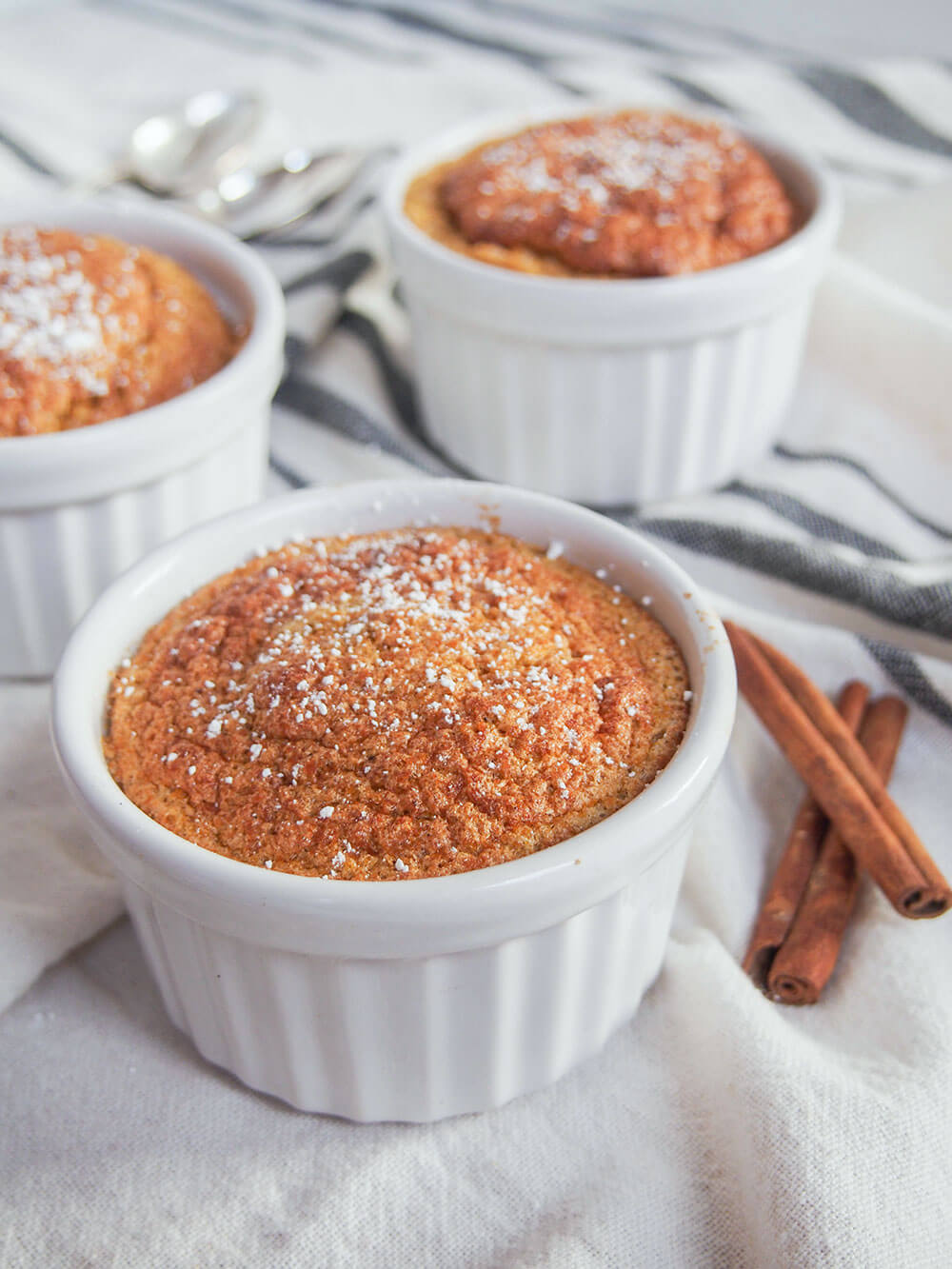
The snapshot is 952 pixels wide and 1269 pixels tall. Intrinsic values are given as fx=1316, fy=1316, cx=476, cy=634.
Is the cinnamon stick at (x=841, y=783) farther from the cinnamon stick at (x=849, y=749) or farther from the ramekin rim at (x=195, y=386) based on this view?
the ramekin rim at (x=195, y=386)

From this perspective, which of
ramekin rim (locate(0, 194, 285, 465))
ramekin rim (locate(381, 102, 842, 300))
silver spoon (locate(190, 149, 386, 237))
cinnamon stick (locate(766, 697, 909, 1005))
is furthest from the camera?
silver spoon (locate(190, 149, 386, 237))

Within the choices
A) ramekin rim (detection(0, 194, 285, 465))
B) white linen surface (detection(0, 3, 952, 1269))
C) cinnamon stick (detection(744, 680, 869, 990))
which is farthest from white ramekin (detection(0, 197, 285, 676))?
cinnamon stick (detection(744, 680, 869, 990))

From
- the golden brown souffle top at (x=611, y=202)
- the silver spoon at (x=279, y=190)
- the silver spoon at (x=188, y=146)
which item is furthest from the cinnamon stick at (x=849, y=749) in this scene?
the silver spoon at (x=188, y=146)

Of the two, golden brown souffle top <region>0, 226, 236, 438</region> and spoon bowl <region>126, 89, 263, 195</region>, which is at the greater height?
golden brown souffle top <region>0, 226, 236, 438</region>

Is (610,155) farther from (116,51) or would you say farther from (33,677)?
(116,51)

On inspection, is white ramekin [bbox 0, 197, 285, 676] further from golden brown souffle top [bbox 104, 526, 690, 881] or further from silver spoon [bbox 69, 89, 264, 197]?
silver spoon [bbox 69, 89, 264, 197]

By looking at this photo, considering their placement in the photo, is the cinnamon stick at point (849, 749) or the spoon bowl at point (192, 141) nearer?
the cinnamon stick at point (849, 749)
